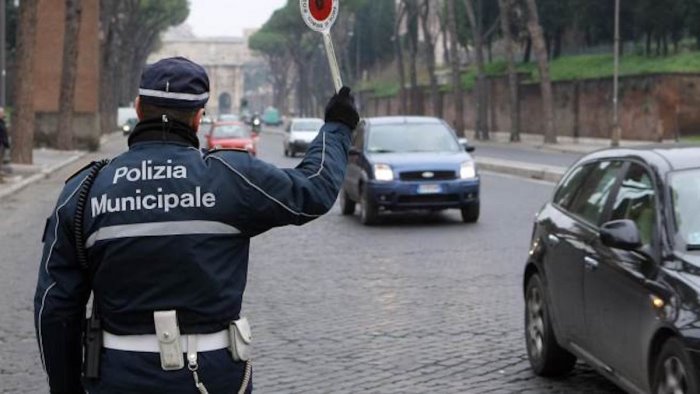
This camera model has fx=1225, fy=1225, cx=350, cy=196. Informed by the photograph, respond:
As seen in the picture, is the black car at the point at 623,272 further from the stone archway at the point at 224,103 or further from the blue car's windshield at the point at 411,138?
the stone archway at the point at 224,103

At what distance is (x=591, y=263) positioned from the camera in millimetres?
6609

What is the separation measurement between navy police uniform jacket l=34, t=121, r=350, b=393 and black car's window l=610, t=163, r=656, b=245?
3.15 metres

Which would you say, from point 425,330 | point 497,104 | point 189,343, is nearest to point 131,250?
point 189,343

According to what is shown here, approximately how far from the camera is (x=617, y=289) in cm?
615

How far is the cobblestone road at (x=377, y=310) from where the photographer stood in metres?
7.68

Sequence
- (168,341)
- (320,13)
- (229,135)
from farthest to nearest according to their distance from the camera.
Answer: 1. (229,135)
2. (320,13)
3. (168,341)

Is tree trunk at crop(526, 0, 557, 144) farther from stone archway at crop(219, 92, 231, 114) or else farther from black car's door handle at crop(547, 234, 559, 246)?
stone archway at crop(219, 92, 231, 114)

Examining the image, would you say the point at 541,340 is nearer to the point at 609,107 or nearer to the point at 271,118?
the point at 609,107

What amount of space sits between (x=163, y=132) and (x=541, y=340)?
4.68 meters

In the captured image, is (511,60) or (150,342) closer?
(150,342)

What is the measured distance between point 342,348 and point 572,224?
2.17 meters

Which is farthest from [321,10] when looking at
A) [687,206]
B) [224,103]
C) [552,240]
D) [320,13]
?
[224,103]

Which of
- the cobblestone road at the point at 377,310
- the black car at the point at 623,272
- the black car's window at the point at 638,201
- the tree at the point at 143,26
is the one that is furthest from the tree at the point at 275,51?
the black car's window at the point at 638,201

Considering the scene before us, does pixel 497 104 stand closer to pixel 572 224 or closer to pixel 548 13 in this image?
pixel 548 13
